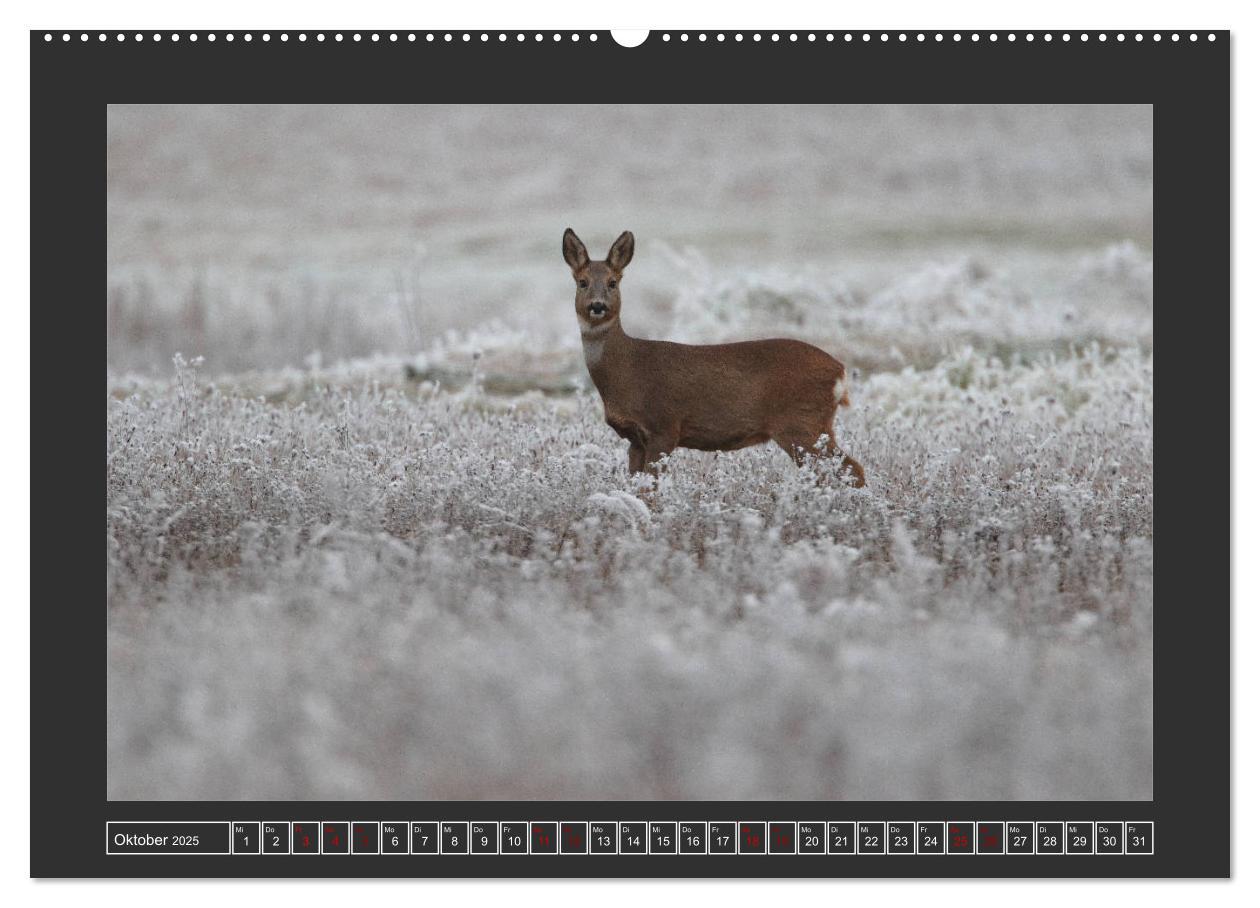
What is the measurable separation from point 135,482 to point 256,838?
2964 mm

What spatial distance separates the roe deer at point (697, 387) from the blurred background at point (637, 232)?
11.4ft

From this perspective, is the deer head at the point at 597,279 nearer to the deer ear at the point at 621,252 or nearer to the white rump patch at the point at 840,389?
the deer ear at the point at 621,252

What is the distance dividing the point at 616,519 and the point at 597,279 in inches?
43.7

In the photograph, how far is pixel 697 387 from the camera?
260 inches

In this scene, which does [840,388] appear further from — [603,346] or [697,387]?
[603,346]

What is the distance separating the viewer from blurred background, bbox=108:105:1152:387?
11961 mm

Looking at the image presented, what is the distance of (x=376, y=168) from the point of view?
14586mm

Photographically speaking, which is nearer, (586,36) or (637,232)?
(586,36)

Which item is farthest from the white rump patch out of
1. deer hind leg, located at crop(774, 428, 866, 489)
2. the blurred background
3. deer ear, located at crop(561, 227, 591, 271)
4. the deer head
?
the blurred background

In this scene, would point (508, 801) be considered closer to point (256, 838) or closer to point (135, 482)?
point (256, 838)

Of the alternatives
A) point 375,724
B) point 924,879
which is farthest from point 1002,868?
point 375,724

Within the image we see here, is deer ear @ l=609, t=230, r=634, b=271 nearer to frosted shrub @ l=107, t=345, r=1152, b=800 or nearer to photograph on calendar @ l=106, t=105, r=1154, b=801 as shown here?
photograph on calendar @ l=106, t=105, r=1154, b=801

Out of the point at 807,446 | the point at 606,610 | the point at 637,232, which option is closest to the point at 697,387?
the point at 807,446

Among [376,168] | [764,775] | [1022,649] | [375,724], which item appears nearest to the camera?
[764,775]
